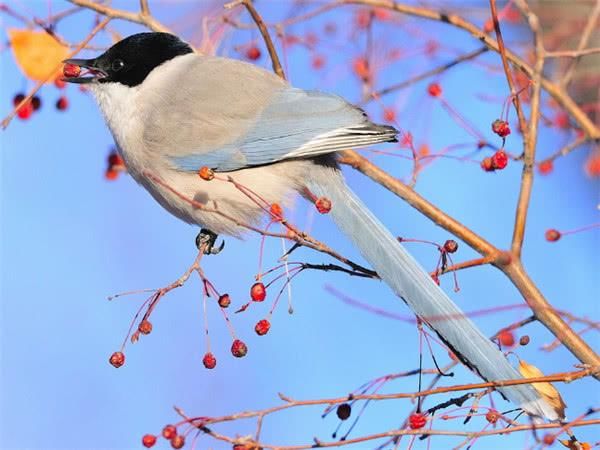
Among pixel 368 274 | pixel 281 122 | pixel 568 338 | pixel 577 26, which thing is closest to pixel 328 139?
pixel 281 122

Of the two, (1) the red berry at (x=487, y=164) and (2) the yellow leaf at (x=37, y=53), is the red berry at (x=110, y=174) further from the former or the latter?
(1) the red berry at (x=487, y=164)

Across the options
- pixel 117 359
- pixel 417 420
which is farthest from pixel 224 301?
pixel 417 420

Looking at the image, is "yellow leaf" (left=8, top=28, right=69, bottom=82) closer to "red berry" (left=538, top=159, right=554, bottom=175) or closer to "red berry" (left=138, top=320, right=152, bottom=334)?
"red berry" (left=138, top=320, right=152, bottom=334)

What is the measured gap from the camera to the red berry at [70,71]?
9.13ft

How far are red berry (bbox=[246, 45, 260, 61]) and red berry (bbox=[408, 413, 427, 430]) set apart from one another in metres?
1.73

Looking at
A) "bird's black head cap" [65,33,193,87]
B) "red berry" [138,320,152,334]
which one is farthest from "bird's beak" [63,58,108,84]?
"red berry" [138,320,152,334]

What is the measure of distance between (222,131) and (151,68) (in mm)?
400

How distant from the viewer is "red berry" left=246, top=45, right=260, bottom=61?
3.15 meters

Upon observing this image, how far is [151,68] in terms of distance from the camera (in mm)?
3041

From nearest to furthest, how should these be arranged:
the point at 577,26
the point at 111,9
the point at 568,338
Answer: the point at 568,338 < the point at 111,9 < the point at 577,26

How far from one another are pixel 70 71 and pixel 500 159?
4.48 feet

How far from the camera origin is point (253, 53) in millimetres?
3160

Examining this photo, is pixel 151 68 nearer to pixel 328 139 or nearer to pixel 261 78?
pixel 261 78

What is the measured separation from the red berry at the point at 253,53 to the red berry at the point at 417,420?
1.73 m
